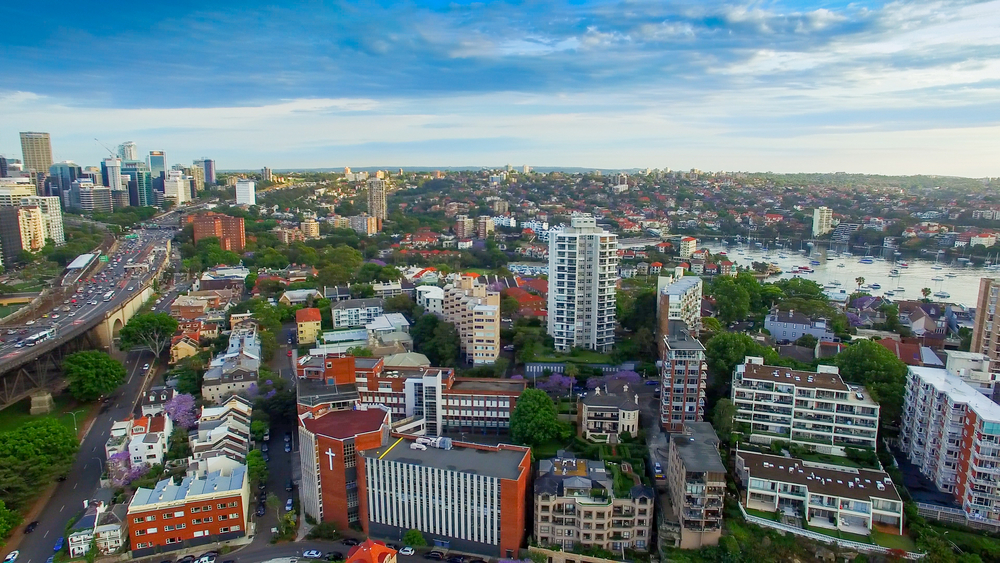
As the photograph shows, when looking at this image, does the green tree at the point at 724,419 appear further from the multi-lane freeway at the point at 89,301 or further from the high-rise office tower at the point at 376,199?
the high-rise office tower at the point at 376,199

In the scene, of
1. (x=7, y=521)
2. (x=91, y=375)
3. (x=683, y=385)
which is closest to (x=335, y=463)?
(x=7, y=521)

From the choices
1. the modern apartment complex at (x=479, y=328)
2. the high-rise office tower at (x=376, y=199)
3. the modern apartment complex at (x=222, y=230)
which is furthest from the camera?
the high-rise office tower at (x=376, y=199)

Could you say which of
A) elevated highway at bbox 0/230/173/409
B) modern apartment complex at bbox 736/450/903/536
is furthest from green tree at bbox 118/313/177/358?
modern apartment complex at bbox 736/450/903/536

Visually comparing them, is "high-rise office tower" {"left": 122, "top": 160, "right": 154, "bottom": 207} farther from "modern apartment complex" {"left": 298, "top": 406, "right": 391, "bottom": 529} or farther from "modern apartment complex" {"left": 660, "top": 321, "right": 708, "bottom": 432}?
"modern apartment complex" {"left": 660, "top": 321, "right": 708, "bottom": 432}

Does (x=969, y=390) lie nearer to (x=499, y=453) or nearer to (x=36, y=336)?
(x=499, y=453)

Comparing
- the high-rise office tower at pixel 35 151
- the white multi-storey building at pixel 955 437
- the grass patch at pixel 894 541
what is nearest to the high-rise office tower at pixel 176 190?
the high-rise office tower at pixel 35 151

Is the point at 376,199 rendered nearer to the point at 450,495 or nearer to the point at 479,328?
the point at 479,328
